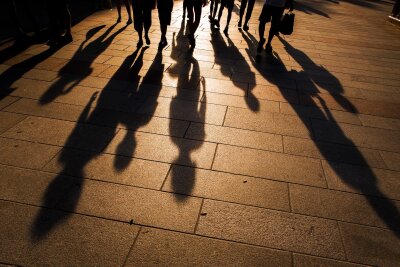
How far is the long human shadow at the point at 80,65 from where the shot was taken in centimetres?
473

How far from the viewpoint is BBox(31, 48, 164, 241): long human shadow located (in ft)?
8.62

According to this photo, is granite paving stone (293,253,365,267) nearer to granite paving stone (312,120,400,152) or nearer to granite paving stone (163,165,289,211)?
granite paving stone (163,165,289,211)

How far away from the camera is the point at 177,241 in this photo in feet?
7.88

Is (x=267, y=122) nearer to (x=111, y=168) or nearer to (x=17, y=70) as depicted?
(x=111, y=168)

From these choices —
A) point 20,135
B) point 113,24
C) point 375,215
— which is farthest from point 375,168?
point 113,24

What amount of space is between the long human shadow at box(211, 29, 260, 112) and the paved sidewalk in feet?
0.17

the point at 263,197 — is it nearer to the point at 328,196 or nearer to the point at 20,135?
the point at 328,196

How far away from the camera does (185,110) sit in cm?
446

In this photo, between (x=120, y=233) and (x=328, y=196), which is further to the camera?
(x=328, y=196)

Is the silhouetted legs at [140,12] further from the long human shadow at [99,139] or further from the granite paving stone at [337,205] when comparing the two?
the granite paving stone at [337,205]

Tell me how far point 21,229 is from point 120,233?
81cm

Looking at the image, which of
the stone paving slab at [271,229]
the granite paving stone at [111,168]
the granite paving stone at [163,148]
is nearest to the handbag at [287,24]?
the granite paving stone at [163,148]

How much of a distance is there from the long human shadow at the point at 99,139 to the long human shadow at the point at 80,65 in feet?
1.89

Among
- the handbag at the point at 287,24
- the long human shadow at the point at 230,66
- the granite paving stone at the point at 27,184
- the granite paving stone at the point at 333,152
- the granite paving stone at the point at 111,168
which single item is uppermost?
the handbag at the point at 287,24
